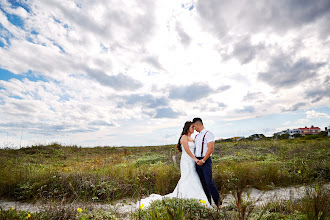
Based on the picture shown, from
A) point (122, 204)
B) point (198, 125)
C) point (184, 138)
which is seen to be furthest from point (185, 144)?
point (122, 204)

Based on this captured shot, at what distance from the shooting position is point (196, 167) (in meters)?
6.75

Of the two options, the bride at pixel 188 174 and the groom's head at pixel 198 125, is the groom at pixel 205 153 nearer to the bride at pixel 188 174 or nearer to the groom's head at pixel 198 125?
the groom's head at pixel 198 125

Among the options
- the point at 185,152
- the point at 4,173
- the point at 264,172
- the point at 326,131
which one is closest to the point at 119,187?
the point at 185,152

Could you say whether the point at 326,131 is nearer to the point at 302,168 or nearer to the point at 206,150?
the point at 302,168

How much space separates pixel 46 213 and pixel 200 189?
4.23 meters

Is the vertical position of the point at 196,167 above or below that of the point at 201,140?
below

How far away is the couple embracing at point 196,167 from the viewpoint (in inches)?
243

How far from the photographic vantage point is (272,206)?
17.4ft

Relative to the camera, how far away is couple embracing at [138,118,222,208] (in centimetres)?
618

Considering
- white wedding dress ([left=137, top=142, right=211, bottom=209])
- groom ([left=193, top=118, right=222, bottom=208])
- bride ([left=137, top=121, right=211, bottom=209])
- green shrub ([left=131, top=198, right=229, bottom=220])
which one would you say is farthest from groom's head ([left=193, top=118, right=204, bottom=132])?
green shrub ([left=131, top=198, right=229, bottom=220])

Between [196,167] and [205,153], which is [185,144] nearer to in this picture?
[205,153]

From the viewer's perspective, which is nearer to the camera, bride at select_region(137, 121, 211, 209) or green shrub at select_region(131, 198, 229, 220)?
green shrub at select_region(131, 198, 229, 220)

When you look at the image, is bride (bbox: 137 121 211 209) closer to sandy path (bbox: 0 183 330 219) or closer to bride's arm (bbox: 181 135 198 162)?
bride's arm (bbox: 181 135 198 162)

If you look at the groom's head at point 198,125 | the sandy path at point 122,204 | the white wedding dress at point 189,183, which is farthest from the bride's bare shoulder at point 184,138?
the sandy path at point 122,204
